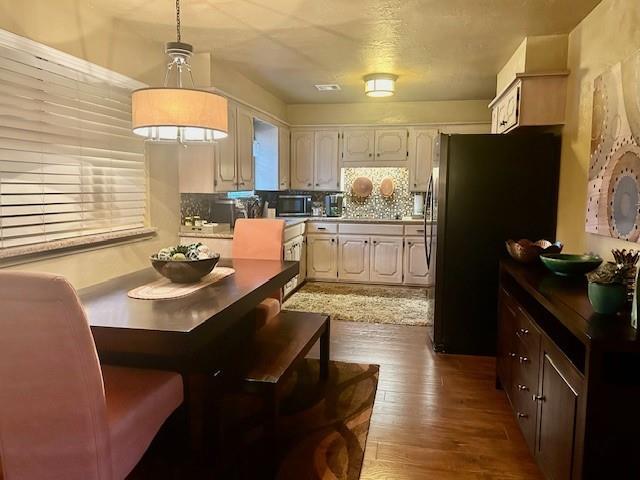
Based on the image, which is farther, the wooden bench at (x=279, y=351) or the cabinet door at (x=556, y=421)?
the wooden bench at (x=279, y=351)

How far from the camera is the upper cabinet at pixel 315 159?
6262mm

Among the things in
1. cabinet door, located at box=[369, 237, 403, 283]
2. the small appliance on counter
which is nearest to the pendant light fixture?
cabinet door, located at box=[369, 237, 403, 283]

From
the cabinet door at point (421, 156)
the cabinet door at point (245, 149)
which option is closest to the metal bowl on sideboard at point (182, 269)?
the cabinet door at point (245, 149)

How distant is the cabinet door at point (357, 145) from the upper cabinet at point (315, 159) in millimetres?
124

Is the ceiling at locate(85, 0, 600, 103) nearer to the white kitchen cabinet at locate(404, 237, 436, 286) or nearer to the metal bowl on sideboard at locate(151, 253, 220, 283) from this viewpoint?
the metal bowl on sideboard at locate(151, 253, 220, 283)

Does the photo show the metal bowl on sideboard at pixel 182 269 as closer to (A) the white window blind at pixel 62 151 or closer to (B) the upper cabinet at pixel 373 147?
(A) the white window blind at pixel 62 151

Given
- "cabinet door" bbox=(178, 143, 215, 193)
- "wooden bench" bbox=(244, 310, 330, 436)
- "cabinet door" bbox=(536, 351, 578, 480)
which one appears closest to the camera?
"cabinet door" bbox=(536, 351, 578, 480)

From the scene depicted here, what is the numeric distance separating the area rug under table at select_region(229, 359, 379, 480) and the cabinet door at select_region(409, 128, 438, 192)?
10.9 ft

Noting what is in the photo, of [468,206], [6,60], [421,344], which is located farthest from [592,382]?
[6,60]

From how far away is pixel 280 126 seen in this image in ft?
19.5

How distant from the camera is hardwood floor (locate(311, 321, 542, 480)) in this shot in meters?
2.16

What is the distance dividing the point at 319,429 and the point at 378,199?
4363 millimetres

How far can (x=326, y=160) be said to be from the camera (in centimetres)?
628

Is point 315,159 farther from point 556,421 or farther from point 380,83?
point 556,421
